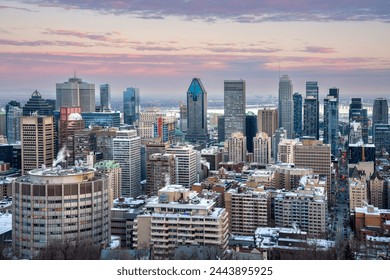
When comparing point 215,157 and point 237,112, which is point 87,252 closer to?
point 215,157

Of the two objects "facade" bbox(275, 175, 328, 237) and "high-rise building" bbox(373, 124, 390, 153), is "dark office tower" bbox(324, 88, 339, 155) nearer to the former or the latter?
"high-rise building" bbox(373, 124, 390, 153)

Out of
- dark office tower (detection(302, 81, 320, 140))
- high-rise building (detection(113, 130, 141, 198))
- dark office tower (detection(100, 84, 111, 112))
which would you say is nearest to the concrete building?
dark office tower (detection(100, 84, 111, 112))

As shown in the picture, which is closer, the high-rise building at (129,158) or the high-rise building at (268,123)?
the high-rise building at (129,158)

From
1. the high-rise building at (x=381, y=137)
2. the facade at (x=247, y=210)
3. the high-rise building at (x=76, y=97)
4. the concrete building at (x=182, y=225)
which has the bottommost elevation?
the facade at (x=247, y=210)

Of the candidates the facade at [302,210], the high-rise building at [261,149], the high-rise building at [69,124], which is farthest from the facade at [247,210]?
the high-rise building at [261,149]

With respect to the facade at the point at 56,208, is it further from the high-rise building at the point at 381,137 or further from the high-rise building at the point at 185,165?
the high-rise building at the point at 381,137

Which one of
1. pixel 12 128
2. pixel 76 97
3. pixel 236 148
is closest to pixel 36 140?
pixel 76 97

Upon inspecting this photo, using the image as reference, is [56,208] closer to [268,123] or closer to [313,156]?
[313,156]
